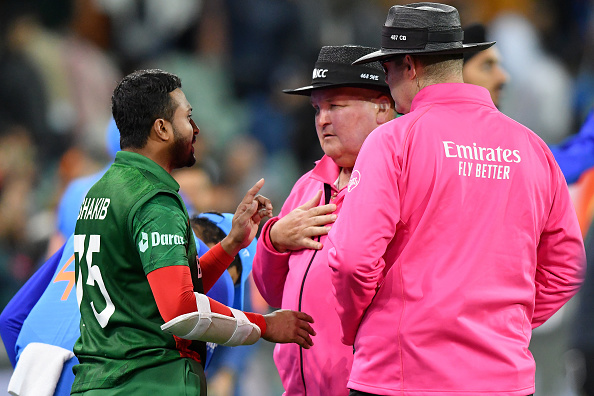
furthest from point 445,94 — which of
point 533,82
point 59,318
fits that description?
point 533,82

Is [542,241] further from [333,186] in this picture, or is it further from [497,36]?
[497,36]

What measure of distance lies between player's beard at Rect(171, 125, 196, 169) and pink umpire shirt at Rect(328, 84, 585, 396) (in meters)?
0.63

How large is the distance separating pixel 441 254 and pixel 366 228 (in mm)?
263

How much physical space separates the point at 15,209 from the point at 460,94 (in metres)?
6.25

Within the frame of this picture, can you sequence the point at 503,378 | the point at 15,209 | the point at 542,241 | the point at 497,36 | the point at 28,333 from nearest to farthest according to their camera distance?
the point at 503,378 → the point at 542,241 → the point at 28,333 → the point at 15,209 → the point at 497,36

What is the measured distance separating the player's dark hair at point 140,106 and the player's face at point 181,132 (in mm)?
25

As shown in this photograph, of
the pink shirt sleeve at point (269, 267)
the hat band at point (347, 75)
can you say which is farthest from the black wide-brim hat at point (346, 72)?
the pink shirt sleeve at point (269, 267)

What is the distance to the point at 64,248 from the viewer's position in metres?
3.69

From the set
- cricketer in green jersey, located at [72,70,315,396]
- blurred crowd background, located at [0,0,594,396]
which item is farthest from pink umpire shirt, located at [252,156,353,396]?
blurred crowd background, located at [0,0,594,396]

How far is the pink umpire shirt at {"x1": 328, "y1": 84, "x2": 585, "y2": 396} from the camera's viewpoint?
9.00 feet

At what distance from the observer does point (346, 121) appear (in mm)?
3598

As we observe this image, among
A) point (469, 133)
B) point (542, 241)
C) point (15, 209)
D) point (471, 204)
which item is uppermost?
point (469, 133)

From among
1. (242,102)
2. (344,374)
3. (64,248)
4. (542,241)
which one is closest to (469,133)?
(542,241)

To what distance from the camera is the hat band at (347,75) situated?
11.7ft
